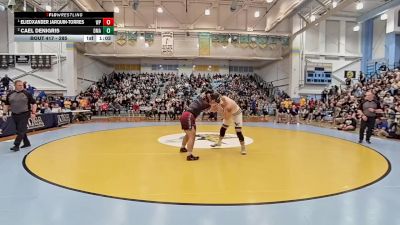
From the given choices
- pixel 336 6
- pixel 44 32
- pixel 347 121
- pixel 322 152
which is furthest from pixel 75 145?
pixel 336 6

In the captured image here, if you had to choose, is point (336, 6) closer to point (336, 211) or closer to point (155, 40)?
point (155, 40)

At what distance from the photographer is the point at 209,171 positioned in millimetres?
4578

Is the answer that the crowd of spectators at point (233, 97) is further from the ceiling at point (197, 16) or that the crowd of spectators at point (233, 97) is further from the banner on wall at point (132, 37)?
the ceiling at point (197, 16)

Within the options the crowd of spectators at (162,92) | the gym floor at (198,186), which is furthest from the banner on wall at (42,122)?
the crowd of spectators at (162,92)

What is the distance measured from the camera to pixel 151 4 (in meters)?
24.2

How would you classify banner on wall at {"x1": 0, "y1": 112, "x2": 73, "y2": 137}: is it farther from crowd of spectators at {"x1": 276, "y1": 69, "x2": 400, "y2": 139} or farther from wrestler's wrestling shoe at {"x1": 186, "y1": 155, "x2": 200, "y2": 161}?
crowd of spectators at {"x1": 276, "y1": 69, "x2": 400, "y2": 139}

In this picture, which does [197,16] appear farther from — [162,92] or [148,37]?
[162,92]

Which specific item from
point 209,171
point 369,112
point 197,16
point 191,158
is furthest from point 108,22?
point 197,16

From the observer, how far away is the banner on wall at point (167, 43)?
931 inches

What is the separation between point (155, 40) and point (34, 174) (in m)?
20.8
